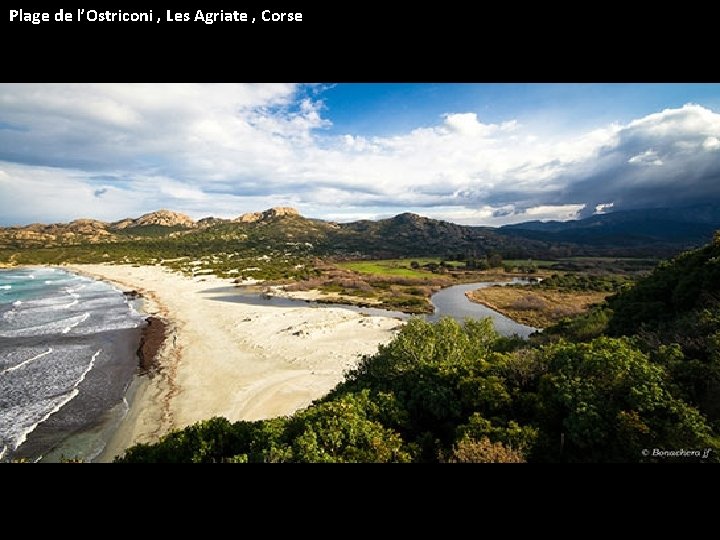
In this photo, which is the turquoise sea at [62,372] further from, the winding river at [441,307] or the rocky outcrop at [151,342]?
the winding river at [441,307]

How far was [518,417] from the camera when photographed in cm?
859

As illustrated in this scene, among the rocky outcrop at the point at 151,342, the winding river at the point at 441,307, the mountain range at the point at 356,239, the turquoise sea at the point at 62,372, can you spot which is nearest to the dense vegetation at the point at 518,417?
the turquoise sea at the point at 62,372

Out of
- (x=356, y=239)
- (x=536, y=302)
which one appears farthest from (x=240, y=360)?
(x=356, y=239)

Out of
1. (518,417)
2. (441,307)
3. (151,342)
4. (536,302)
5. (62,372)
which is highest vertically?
(518,417)

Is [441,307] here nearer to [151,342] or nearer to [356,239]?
[151,342]

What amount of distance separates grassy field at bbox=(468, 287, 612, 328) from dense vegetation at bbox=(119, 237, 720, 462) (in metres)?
32.5

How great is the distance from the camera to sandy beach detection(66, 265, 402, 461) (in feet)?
60.8

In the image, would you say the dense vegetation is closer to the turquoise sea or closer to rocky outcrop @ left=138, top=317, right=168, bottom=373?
the turquoise sea

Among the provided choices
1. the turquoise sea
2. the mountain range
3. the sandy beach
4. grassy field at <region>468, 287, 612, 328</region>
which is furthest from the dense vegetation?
the mountain range

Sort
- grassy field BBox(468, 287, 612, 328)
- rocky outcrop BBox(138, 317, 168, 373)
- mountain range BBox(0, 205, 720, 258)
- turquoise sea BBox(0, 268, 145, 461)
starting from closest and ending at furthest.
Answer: turquoise sea BBox(0, 268, 145, 461) → rocky outcrop BBox(138, 317, 168, 373) → grassy field BBox(468, 287, 612, 328) → mountain range BBox(0, 205, 720, 258)

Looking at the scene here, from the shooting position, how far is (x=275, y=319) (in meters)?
37.6

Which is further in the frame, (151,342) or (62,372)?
(151,342)

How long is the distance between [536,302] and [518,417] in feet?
145
